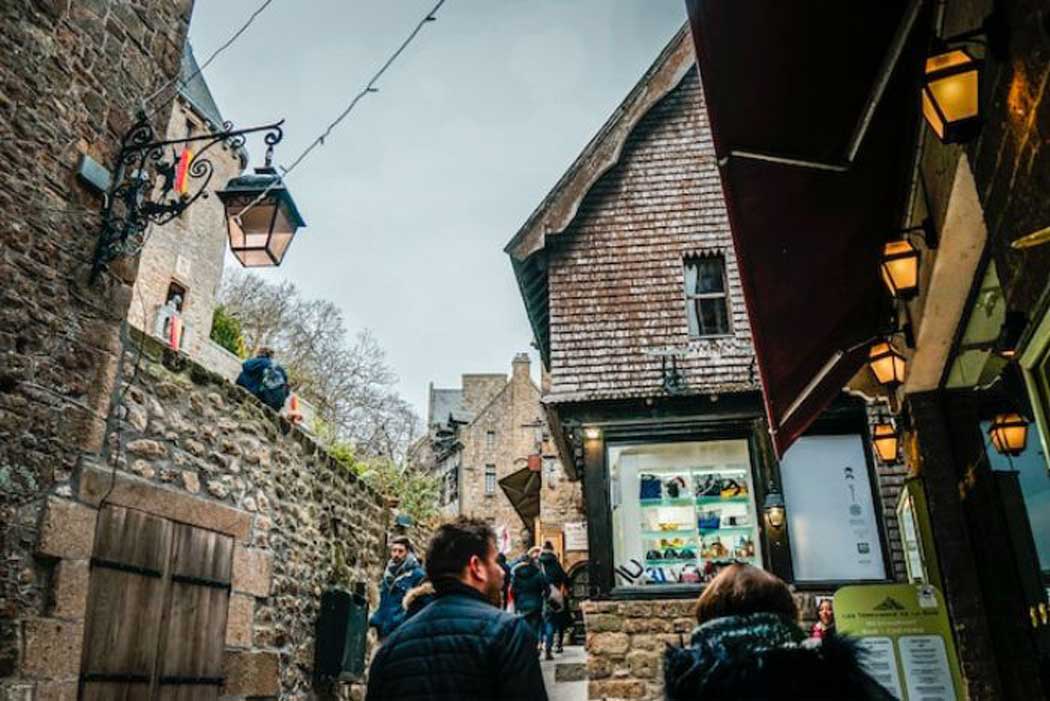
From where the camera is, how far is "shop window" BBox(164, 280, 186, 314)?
79.6 ft

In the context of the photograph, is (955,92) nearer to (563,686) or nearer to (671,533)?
(671,533)

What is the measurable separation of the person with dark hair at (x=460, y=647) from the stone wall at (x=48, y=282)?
2.70 metres

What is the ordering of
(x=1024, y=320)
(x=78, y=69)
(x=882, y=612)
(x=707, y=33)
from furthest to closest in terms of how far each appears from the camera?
(x=78, y=69) < (x=882, y=612) < (x=707, y=33) < (x=1024, y=320)

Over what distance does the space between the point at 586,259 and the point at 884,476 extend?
5276mm

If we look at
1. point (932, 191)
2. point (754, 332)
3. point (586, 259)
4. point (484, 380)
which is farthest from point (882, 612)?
point (484, 380)

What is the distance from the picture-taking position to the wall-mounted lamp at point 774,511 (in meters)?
10.6

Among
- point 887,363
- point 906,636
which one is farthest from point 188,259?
point 906,636

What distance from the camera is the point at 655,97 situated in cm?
1279

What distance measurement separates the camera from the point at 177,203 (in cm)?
522

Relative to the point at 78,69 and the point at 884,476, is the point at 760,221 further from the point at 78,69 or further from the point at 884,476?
the point at 884,476

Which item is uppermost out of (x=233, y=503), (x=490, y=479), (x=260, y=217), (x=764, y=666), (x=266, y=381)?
(x=490, y=479)

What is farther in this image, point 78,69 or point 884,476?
point 884,476

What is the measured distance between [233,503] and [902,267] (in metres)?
5.16

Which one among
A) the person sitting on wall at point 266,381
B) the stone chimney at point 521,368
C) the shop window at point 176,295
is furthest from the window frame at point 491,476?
the person sitting on wall at point 266,381
